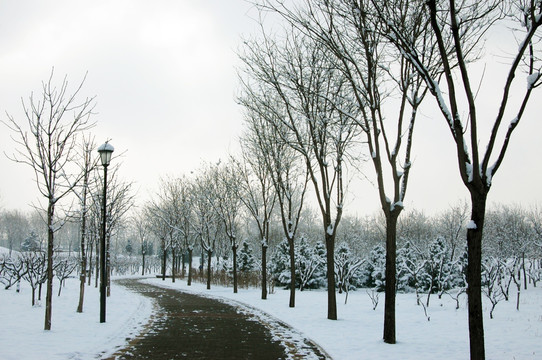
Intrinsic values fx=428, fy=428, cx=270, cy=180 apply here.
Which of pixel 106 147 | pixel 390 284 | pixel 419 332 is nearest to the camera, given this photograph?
pixel 390 284

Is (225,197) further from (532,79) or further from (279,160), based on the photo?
(532,79)

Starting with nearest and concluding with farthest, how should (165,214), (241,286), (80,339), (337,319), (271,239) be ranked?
(80,339), (337,319), (241,286), (165,214), (271,239)

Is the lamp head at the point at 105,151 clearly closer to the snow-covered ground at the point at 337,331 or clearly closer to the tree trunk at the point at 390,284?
the snow-covered ground at the point at 337,331

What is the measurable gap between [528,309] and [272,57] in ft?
44.6


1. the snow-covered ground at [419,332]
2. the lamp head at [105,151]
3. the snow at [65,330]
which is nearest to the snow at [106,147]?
→ the lamp head at [105,151]

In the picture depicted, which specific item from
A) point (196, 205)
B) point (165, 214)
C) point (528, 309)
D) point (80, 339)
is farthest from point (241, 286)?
point (80, 339)

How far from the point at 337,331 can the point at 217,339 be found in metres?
3.43

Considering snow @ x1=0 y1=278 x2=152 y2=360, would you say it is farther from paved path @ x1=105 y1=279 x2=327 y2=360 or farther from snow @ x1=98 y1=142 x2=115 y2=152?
snow @ x1=98 y1=142 x2=115 y2=152

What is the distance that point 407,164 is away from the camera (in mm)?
10539

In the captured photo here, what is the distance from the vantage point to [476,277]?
6.50 meters

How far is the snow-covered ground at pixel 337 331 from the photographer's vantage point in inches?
342

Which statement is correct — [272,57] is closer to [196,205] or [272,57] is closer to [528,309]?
[528,309]

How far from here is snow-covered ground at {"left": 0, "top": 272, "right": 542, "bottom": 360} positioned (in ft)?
28.5

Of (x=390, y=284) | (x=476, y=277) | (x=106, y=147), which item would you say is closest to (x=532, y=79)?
(x=476, y=277)
